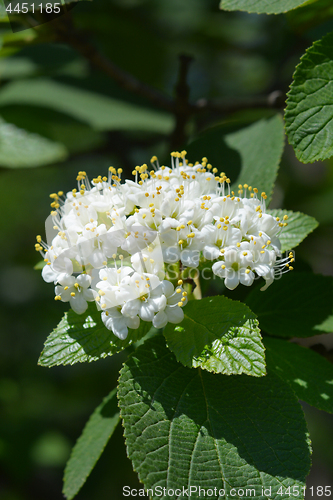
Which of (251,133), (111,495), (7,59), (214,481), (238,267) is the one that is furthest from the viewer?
(111,495)

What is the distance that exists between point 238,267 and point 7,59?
1979 millimetres

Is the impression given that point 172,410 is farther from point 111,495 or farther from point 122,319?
point 111,495

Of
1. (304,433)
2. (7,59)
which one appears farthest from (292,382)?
(7,59)

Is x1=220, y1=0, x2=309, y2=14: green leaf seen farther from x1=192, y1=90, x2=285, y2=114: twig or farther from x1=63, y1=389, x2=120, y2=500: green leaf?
x1=63, y1=389, x2=120, y2=500: green leaf

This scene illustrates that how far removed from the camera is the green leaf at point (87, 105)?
2.12 m

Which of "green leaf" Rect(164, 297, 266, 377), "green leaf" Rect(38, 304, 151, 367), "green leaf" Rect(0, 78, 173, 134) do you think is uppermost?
"green leaf" Rect(0, 78, 173, 134)

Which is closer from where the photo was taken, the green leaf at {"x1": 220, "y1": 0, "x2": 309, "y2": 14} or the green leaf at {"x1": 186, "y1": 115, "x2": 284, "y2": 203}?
the green leaf at {"x1": 220, "y1": 0, "x2": 309, "y2": 14}

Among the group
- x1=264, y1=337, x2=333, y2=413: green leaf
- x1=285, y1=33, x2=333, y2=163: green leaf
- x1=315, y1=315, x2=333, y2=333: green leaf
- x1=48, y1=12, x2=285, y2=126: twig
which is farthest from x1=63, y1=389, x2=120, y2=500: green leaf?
x1=48, y1=12, x2=285, y2=126: twig

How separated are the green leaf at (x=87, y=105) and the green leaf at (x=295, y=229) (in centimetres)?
120

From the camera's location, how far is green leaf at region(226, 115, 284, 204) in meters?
1.33

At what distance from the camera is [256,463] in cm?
89

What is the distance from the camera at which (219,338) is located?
35.4 inches

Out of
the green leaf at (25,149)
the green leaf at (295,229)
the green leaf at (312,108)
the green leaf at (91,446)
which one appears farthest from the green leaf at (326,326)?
the green leaf at (25,149)

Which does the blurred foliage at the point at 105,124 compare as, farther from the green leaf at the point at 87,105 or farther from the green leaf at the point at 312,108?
the green leaf at the point at 312,108
